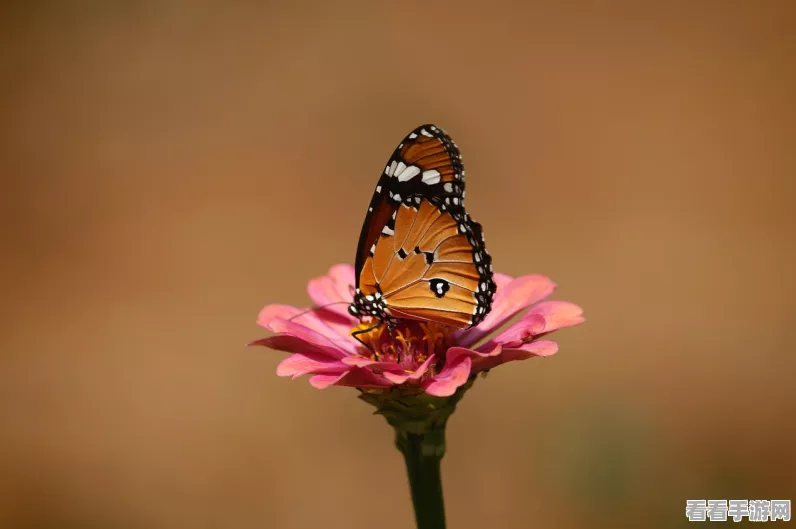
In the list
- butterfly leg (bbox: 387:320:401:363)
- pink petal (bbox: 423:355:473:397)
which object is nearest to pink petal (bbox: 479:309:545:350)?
pink petal (bbox: 423:355:473:397)

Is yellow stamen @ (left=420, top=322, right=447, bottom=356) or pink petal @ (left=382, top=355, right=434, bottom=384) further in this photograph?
yellow stamen @ (left=420, top=322, right=447, bottom=356)

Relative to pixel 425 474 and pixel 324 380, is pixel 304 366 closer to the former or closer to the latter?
pixel 324 380

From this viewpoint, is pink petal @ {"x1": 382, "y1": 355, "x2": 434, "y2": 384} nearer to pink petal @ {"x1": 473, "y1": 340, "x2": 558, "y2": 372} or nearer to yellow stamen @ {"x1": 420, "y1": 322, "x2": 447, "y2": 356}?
pink petal @ {"x1": 473, "y1": 340, "x2": 558, "y2": 372}

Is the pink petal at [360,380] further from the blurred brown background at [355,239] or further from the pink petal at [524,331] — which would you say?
the blurred brown background at [355,239]

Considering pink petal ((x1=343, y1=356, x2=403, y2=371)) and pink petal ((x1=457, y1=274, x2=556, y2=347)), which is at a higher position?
pink petal ((x1=457, y1=274, x2=556, y2=347))

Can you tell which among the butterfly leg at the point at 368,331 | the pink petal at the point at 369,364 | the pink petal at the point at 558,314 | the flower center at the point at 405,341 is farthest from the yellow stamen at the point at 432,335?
the pink petal at the point at 369,364

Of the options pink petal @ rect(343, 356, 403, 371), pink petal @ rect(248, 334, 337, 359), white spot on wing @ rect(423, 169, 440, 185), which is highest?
white spot on wing @ rect(423, 169, 440, 185)
